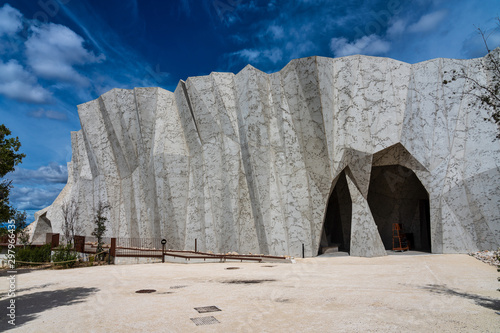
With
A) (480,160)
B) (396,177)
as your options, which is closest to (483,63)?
(480,160)

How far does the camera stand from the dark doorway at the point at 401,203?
25828 mm

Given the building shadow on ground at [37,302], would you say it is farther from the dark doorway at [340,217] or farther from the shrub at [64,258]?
the dark doorway at [340,217]

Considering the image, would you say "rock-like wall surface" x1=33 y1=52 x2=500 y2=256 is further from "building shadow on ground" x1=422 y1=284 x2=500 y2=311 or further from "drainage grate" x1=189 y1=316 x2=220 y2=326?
"drainage grate" x1=189 y1=316 x2=220 y2=326

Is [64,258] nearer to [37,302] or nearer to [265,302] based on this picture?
[37,302]

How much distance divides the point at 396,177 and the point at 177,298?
74.9 ft

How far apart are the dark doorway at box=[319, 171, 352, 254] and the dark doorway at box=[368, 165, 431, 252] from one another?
236 cm

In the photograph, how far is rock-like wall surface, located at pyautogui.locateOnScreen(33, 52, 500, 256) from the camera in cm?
2105

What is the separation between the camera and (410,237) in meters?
26.1

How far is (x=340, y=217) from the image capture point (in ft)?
93.2


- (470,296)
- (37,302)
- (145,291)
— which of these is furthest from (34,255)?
(470,296)

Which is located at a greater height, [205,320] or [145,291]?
[205,320]

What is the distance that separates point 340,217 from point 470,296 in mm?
20176

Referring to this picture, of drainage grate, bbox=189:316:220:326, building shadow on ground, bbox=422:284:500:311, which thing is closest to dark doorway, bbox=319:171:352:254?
building shadow on ground, bbox=422:284:500:311

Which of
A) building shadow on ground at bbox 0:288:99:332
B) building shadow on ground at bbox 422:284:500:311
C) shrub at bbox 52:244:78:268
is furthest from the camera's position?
shrub at bbox 52:244:78:268
